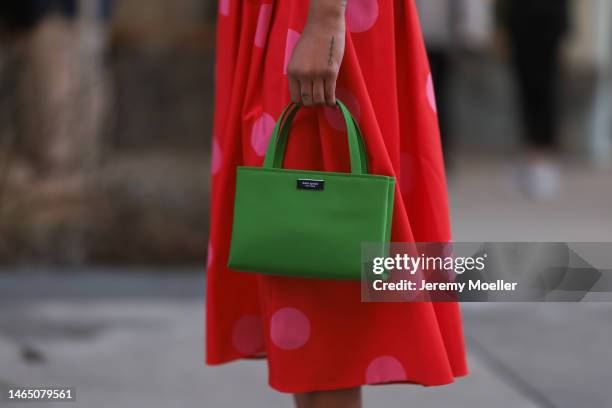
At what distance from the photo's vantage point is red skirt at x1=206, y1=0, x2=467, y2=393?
1897mm

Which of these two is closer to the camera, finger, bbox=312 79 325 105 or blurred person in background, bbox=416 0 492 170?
finger, bbox=312 79 325 105

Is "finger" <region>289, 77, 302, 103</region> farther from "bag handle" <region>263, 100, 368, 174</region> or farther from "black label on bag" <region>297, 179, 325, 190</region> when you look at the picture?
"black label on bag" <region>297, 179, 325, 190</region>

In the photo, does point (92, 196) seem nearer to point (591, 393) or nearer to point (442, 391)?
point (442, 391)

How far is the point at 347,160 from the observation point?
190cm

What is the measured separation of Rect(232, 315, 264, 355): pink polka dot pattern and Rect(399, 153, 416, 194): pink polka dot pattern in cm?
49

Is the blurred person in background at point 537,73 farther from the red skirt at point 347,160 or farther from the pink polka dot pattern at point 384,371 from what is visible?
the pink polka dot pattern at point 384,371

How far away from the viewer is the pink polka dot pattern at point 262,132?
75.8 inches

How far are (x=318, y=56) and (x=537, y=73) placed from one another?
4.06m

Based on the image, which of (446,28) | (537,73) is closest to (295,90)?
(446,28)

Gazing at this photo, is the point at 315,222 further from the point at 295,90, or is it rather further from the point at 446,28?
the point at 446,28

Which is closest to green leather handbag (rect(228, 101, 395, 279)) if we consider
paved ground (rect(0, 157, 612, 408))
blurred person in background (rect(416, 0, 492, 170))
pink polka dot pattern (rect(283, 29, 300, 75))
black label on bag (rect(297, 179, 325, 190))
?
black label on bag (rect(297, 179, 325, 190))

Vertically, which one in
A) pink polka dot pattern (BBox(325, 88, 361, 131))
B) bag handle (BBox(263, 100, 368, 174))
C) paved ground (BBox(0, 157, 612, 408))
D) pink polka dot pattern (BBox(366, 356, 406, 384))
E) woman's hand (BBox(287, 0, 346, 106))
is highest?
woman's hand (BBox(287, 0, 346, 106))

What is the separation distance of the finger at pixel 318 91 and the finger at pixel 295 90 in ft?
0.12

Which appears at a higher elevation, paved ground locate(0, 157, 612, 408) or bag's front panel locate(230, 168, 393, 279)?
bag's front panel locate(230, 168, 393, 279)
